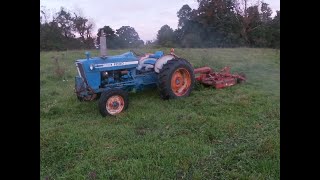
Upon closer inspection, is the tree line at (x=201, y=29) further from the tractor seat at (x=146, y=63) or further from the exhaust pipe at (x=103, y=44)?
the exhaust pipe at (x=103, y=44)

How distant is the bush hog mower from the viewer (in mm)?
5973

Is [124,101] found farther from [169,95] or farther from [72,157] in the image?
[72,157]

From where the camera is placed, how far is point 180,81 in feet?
23.5

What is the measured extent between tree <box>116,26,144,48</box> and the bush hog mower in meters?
5.12

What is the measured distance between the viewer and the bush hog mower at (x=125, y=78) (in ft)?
19.6

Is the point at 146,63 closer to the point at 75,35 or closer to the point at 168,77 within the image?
the point at 168,77

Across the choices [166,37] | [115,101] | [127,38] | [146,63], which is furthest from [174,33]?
[115,101]

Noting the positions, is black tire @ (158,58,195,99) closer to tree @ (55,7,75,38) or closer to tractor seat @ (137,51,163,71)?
tractor seat @ (137,51,163,71)

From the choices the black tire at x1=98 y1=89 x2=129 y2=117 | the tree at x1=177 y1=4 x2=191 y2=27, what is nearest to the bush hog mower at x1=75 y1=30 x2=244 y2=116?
the black tire at x1=98 y1=89 x2=129 y2=117

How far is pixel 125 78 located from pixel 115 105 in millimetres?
934

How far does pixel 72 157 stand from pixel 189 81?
360cm
